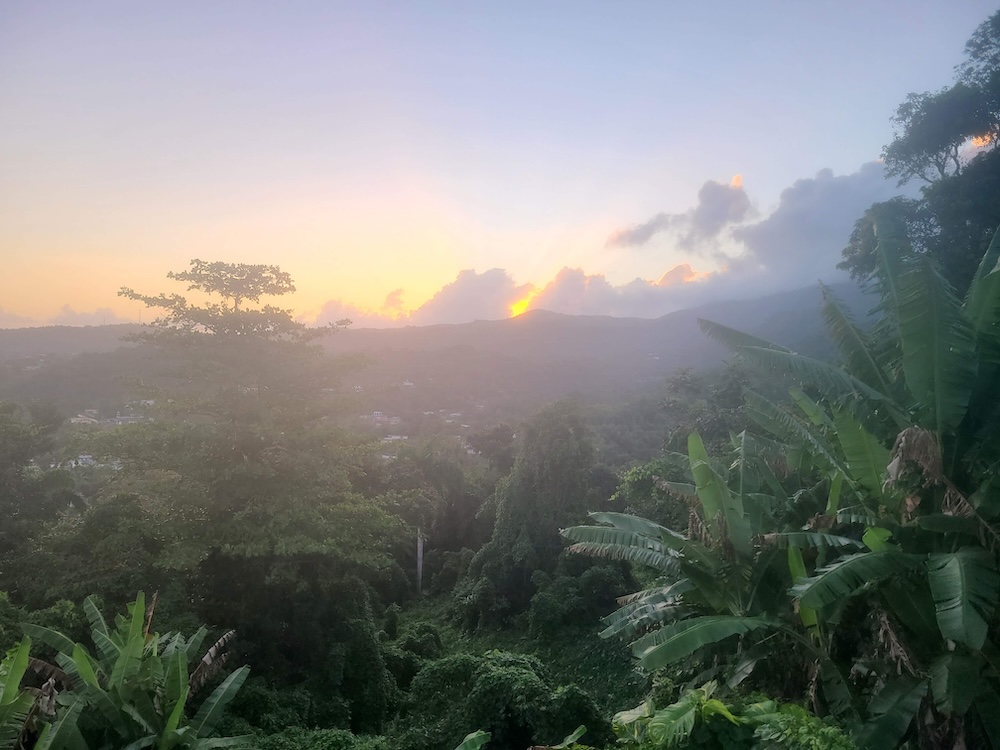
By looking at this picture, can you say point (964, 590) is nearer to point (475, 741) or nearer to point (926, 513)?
point (926, 513)

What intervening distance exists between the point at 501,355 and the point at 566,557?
72804 mm

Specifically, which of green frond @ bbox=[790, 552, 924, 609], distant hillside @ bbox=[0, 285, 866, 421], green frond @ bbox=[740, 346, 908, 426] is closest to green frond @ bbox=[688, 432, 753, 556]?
green frond @ bbox=[790, 552, 924, 609]

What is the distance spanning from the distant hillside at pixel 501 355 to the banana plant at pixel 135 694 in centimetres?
3269

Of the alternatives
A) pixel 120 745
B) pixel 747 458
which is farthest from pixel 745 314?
pixel 120 745

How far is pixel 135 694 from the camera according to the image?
257 inches

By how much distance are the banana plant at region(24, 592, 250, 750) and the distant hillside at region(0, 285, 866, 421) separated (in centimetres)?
3269

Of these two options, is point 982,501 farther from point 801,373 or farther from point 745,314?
point 745,314

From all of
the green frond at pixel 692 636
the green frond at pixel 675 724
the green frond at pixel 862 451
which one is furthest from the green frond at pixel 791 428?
the green frond at pixel 675 724

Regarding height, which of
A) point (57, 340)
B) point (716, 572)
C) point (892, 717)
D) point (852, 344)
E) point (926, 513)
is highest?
point (57, 340)

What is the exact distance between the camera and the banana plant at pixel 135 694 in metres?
6.24

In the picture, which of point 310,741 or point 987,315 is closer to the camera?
point 987,315

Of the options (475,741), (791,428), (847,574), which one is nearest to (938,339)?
(847,574)

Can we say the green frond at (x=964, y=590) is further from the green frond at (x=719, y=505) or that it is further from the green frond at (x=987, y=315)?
the green frond at (x=719, y=505)

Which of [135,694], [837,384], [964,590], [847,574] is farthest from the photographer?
[135,694]
